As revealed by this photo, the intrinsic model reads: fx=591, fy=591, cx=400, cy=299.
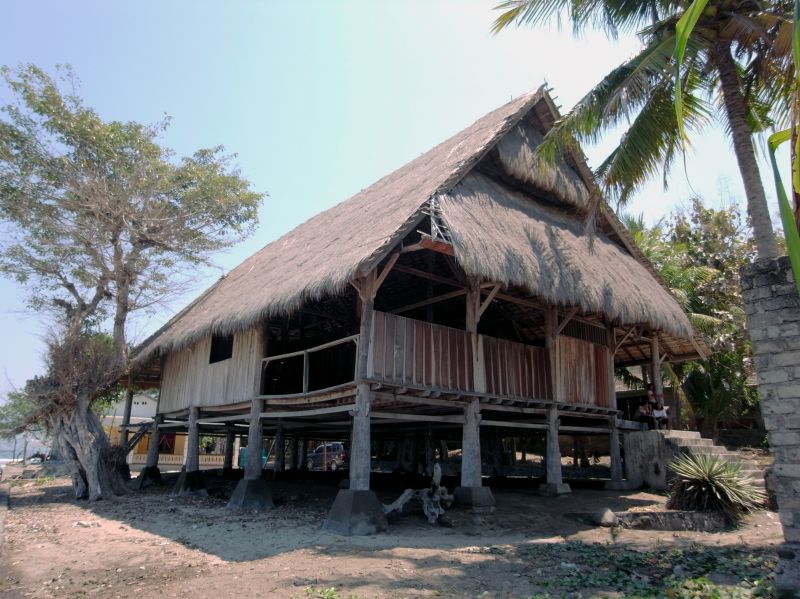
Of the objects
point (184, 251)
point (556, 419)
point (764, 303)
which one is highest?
point (184, 251)

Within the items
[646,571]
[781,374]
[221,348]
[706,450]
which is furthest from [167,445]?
[781,374]

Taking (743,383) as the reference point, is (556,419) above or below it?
below

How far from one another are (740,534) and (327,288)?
680 cm

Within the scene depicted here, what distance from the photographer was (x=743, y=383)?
1666 cm

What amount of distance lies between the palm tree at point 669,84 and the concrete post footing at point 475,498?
206 inches

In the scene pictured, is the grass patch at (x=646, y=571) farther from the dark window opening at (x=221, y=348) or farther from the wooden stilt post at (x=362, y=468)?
the dark window opening at (x=221, y=348)

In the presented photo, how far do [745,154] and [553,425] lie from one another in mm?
5582

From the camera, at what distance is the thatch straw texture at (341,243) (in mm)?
8492

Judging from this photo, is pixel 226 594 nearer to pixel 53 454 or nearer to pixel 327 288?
pixel 327 288

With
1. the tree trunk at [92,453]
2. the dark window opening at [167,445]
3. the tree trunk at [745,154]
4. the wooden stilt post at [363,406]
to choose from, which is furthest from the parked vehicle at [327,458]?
the tree trunk at [745,154]

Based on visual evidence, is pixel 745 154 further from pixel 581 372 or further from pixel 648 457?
pixel 648 457

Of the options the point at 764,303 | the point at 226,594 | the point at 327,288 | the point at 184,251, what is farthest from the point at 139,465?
the point at 764,303

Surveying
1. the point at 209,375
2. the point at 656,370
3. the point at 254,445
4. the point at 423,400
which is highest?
the point at 656,370

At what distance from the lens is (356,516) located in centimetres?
786
